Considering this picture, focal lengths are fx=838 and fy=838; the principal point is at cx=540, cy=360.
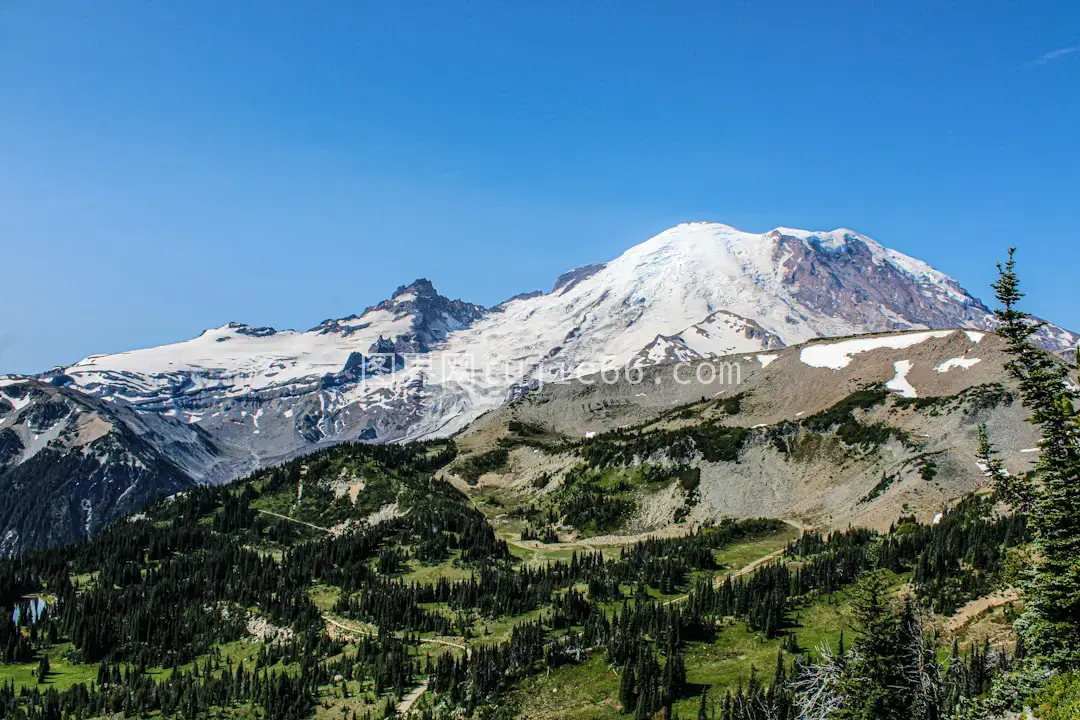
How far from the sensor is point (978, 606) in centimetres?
8262

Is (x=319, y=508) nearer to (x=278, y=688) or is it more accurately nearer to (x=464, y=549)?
(x=464, y=549)

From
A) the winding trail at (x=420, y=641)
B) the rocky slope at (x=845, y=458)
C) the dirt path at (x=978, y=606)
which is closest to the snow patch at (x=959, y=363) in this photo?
the rocky slope at (x=845, y=458)

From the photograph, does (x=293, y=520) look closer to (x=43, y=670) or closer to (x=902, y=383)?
(x=43, y=670)

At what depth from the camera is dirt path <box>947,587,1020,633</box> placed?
80.5 m

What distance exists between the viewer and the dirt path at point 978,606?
80500 millimetres

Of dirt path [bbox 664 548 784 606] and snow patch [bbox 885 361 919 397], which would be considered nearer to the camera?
dirt path [bbox 664 548 784 606]

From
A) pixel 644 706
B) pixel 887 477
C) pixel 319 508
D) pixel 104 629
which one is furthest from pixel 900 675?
pixel 319 508

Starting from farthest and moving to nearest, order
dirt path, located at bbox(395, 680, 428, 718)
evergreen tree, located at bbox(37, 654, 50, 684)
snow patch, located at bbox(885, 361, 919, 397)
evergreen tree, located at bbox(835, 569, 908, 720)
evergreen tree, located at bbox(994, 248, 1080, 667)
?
snow patch, located at bbox(885, 361, 919, 397) → evergreen tree, located at bbox(37, 654, 50, 684) → dirt path, located at bbox(395, 680, 428, 718) → evergreen tree, located at bbox(835, 569, 908, 720) → evergreen tree, located at bbox(994, 248, 1080, 667)

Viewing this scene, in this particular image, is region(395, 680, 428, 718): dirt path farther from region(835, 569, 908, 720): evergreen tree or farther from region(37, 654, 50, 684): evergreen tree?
region(37, 654, 50, 684): evergreen tree

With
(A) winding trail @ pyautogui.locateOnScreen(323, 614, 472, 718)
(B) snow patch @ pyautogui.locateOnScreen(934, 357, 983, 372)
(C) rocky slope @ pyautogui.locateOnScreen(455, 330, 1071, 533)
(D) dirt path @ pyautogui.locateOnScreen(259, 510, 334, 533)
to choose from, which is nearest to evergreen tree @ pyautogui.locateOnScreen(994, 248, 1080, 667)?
(A) winding trail @ pyautogui.locateOnScreen(323, 614, 472, 718)

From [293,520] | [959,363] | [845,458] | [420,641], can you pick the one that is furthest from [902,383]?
[293,520]

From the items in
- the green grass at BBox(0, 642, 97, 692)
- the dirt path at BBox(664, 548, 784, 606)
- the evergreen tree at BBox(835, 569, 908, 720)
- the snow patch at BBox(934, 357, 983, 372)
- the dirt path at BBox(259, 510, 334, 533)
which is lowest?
the green grass at BBox(0, 642, 97, 692)

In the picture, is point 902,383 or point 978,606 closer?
point 978,606

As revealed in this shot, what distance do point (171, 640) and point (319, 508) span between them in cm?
6261
